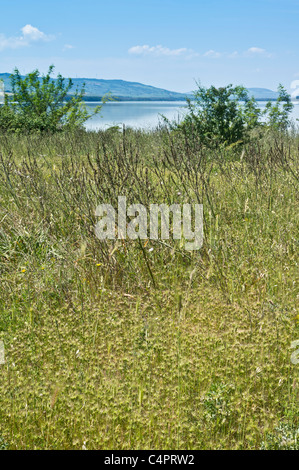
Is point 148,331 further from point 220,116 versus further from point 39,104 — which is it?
point 39,104

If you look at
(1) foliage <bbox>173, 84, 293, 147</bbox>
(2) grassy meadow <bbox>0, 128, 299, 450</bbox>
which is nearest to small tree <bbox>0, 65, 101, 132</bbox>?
(1) foliage <bbox>173, 84, 293, 147</bbox>

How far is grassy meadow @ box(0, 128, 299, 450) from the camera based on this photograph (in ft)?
6.98

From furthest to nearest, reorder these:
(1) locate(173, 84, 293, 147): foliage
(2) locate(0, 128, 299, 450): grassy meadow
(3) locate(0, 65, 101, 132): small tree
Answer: (3) locate(0, 65, 101, 132): small tree
(1) locate(173, 84, 293, 147): foliage
(2) locate(0, 128, 299, 450): grassy meadow

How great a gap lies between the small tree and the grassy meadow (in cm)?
809

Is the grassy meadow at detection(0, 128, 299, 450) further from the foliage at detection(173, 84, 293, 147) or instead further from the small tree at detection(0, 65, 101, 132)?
the small tree at detection(0, 65, 101, 132)

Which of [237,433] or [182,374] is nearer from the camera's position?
[237,433]

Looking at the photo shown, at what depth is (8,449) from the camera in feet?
6.80

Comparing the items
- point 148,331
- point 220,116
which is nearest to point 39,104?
point 220,116

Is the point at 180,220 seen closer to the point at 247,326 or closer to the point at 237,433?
the point at 247,326

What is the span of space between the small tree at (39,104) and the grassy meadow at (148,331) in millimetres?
8089

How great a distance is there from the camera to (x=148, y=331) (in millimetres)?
2895

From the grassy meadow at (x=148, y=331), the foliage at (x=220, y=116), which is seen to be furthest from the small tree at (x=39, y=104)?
the grassy meadow at (x=148, y=331)

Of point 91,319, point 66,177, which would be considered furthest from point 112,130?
point 91,319
